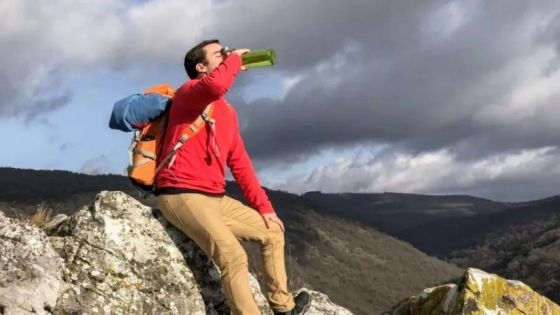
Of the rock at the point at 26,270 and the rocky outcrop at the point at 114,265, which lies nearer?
the rock at the point at 26,270

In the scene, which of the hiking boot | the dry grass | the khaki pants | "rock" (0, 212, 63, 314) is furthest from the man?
the dry grass

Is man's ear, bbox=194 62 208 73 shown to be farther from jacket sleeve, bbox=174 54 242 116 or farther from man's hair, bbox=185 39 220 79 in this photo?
jacket sleeve, bbox=174 54 242 116

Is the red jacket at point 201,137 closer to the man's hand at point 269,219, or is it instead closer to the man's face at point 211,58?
the man's hand at point 269,219

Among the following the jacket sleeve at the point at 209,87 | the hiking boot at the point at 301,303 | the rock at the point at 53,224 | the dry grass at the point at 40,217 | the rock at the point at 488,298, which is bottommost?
the rock at the point at 488,298

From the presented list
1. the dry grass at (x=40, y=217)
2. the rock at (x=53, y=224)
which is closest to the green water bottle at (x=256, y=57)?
the rock at (x=53, y=224)

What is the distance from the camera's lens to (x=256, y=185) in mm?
8523

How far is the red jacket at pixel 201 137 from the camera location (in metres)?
7.39

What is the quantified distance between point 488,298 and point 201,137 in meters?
5.36

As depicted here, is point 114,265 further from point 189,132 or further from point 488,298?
point 488,298

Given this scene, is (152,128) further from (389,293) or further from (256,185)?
(389,293)

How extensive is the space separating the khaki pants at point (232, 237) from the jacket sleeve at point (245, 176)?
6.4 inches

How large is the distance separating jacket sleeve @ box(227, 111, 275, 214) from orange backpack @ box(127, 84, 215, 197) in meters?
0.66

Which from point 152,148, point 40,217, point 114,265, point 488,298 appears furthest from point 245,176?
point 488,298

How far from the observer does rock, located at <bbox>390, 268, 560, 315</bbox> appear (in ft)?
33.6
